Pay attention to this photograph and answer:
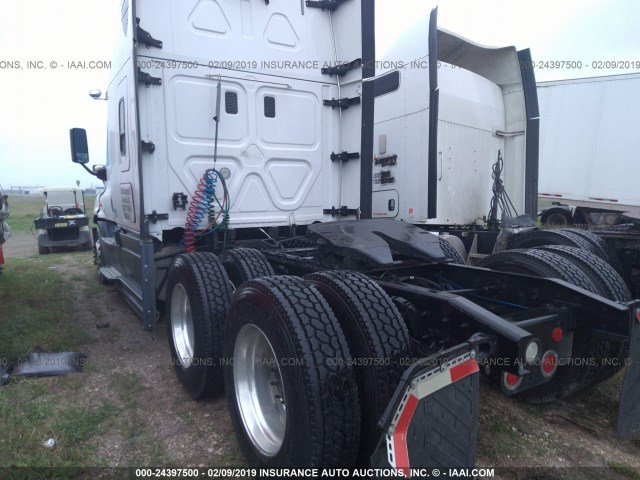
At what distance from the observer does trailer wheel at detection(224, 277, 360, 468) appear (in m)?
1.96

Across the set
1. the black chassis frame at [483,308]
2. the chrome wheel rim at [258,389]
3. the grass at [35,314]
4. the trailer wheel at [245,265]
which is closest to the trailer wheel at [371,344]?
the black chassis frame at [483,308]

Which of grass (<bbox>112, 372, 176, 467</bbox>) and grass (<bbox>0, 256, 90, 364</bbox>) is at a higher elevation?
grass (<bbox>0, 256, 90, 364</bbox>)

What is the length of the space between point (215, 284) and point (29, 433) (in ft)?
4.96

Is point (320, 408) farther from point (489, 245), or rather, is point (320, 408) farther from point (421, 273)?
point (489, 245)

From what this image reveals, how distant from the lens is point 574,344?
2.79 m

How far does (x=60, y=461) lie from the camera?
2594 mm

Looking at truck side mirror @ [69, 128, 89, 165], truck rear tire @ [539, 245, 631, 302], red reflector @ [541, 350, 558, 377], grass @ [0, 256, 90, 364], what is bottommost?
grass @ [0, 256, 90, 364]

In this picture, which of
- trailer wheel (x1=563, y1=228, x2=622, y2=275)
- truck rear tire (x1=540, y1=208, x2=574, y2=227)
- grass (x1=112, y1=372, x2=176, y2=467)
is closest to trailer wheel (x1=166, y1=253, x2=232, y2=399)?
grass (x1=112, y1=372, x2=176, y2=467)

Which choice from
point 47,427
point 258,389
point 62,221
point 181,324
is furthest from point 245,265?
point 62,221

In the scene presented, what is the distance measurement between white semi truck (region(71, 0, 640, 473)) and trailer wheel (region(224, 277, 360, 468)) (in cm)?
1

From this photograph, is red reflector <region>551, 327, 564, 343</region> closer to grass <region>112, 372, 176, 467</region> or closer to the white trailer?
grass <region>112, 372, 176, 467</region>

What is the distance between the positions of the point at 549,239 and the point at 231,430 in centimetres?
340

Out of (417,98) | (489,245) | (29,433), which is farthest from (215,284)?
(489,245)

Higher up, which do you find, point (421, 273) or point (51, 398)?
point (421, 273)
